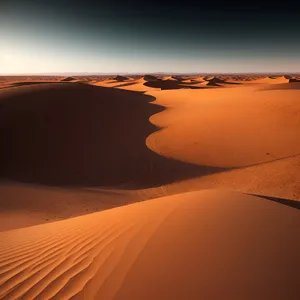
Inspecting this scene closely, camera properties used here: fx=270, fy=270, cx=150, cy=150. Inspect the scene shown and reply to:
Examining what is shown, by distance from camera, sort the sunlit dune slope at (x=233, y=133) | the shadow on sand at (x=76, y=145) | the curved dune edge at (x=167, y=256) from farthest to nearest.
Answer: the sunlit dune slope at (x=233, y=133) → the shadow on sand at (x=76, y=145) → the curved dune edge at (x=167, y=256)

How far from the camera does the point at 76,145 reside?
11180 millimetres

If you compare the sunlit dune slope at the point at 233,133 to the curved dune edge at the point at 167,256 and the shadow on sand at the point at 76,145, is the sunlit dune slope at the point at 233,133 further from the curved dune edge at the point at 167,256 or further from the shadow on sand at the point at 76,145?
the curved dune edge at the point at 167,256

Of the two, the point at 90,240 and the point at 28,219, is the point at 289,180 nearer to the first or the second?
the point at 90,240

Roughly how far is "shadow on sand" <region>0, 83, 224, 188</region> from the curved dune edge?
448 cm

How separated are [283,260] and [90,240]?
2.19 m

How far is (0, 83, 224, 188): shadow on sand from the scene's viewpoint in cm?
880

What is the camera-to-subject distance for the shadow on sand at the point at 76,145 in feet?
28.9

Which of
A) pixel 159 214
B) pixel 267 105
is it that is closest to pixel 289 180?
pixel 159 214

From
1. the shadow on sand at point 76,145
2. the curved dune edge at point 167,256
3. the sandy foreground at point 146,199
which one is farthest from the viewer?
the shadow on sand at point 76,145

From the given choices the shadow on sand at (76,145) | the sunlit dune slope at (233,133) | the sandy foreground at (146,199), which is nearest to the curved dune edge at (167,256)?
the sandy foreground at (146,199)

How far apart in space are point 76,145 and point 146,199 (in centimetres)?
525

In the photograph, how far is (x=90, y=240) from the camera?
3.40 metres

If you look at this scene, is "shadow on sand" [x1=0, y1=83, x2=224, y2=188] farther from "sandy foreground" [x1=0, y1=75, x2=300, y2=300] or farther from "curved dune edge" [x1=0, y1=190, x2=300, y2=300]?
"curved dune edge" [x1=0, y1=190, x2=300, y2=300]

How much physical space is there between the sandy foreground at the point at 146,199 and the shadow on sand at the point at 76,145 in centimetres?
7
